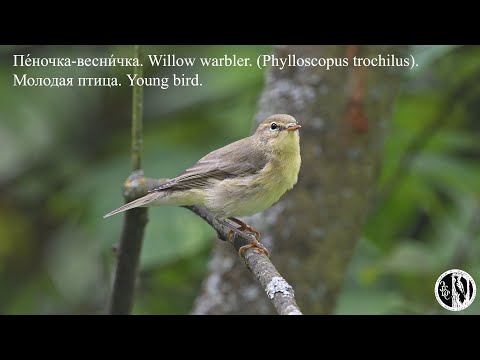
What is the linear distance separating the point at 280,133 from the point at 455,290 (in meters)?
1.26

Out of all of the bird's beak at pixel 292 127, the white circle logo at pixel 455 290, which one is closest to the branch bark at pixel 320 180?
the white circle logo at pixel 455 290

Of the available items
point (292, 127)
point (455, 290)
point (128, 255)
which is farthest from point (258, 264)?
point (455, 290)

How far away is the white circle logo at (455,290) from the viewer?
3.89 metres

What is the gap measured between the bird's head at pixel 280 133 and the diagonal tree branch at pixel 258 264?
1.60 ft

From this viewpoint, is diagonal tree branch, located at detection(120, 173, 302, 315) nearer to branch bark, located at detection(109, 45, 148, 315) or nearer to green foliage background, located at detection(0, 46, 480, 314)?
branch bark, located at detection(109, 45, 148, 315)

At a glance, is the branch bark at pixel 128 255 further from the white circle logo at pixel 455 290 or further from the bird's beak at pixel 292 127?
the white circle logo at pixel 455 290

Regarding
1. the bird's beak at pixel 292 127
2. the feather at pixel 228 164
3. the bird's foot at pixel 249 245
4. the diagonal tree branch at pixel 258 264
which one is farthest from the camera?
the feather at pixel 228 164

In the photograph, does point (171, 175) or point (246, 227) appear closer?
point (246, 227)

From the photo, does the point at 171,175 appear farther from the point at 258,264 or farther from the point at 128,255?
the point at 258,264

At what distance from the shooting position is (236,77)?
4891 mm

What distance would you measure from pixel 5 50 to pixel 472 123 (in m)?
3.34

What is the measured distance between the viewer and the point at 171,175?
451 centimetres

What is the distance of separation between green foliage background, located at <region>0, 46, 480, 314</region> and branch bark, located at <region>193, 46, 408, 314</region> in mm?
243
